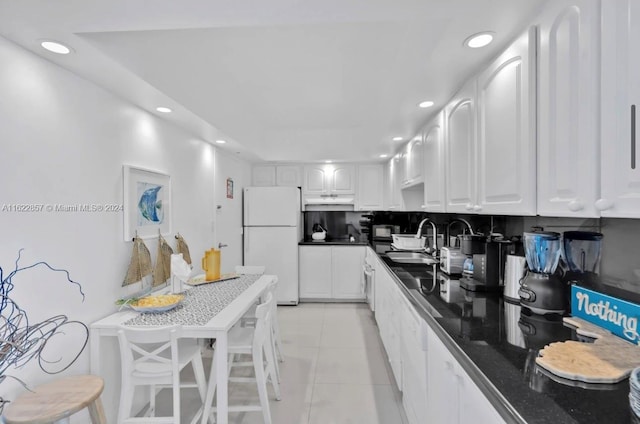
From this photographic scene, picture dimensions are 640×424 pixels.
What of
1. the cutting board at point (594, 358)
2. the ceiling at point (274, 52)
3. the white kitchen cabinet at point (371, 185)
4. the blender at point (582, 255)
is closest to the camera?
the cutting board at point (594, 358)

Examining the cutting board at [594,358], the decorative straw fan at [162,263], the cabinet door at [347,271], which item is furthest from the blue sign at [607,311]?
the cabinet door at [347,271]

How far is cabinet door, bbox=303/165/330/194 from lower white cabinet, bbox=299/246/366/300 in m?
0.97

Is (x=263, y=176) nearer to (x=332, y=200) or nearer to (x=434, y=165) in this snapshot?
(x=332, y=200)

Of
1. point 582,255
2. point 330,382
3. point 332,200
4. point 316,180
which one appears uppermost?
point 316,180

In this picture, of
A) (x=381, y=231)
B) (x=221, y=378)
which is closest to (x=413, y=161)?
(x=381, y=231)

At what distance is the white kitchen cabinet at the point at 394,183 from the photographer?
396 cm

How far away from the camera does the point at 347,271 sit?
15.5ft

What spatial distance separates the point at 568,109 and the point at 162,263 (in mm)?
2558

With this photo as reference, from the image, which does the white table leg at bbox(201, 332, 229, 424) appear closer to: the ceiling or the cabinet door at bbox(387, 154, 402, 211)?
the ceiling

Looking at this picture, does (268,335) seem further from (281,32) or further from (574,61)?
(574,61)

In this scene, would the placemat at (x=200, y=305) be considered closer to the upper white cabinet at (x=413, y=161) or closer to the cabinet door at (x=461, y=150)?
the cabinet door at (x=461, y=150)

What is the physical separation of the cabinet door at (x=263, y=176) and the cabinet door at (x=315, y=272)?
1.24 meters

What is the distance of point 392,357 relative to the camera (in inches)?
97.7

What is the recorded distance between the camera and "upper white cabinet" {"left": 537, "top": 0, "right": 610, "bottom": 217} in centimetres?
91
